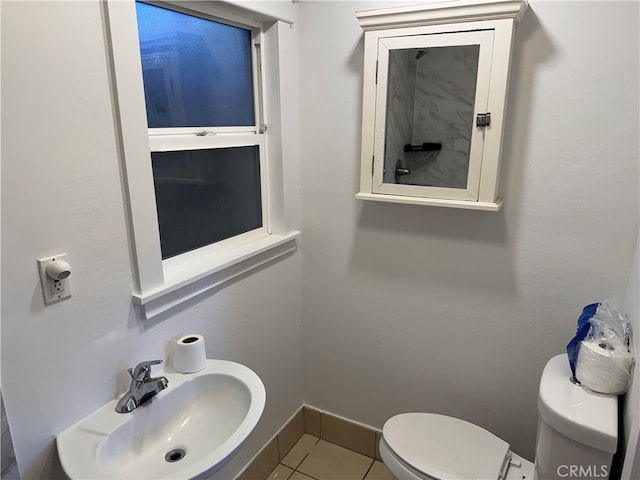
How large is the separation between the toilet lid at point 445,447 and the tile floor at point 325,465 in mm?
513

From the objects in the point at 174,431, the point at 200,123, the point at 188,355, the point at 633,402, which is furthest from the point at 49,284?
the point at 633,402

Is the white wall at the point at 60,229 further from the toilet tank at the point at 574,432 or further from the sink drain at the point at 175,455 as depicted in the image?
the toilet tank at the point at 574,432

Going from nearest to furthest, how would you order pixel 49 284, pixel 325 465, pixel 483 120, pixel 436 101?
pixel 49 284, pixel 483 120, pixel 436 101, pixel 325 465

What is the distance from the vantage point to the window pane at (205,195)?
134cm

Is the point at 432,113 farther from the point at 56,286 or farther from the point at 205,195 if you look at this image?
the point at 56,286

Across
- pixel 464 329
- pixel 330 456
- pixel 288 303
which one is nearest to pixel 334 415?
pixel 330 456

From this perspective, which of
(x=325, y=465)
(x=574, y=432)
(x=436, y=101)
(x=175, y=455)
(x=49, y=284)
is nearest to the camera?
(x=49, y=284)

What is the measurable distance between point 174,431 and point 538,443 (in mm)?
1028

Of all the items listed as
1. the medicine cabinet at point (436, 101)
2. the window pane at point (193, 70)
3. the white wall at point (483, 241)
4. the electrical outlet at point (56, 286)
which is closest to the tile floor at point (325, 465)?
the white wall at point (483, 241)

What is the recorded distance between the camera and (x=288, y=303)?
188cm

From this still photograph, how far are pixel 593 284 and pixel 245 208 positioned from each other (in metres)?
1.23

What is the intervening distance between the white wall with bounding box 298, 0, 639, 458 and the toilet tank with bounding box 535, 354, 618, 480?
0.38 m

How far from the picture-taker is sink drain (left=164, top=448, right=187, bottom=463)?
117cm

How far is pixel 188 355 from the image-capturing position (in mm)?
1278
